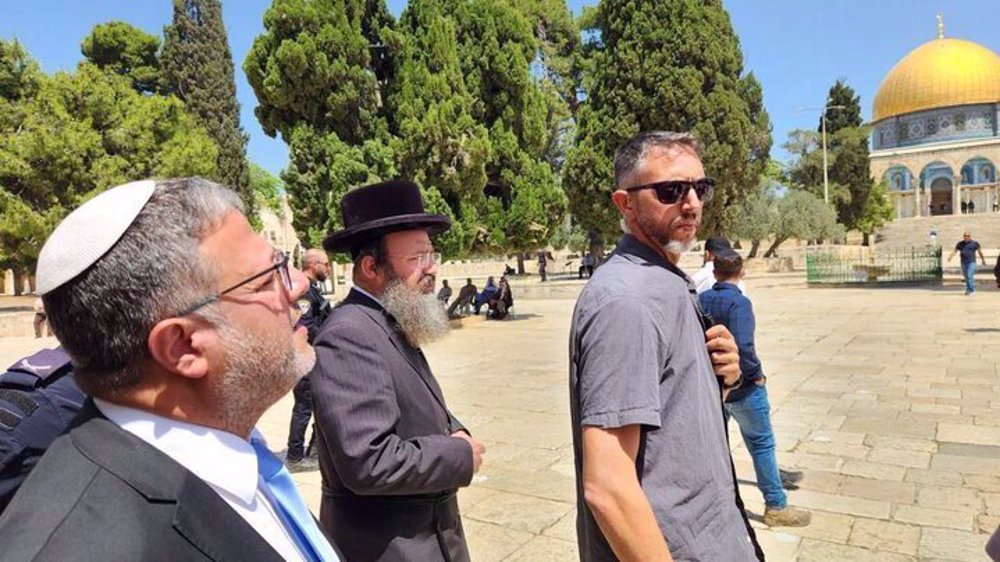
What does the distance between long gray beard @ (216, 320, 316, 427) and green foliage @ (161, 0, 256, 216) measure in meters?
34.6

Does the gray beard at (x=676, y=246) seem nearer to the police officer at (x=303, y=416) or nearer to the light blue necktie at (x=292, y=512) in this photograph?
the light blue necktie at (x=292, y=512)

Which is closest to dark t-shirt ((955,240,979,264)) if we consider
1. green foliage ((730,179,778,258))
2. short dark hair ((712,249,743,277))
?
short dark hair ((712,249,743,277))

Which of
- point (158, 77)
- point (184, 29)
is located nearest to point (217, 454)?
point (184, 29)

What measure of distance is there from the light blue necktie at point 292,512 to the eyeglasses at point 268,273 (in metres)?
0.29

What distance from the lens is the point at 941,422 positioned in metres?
6.06

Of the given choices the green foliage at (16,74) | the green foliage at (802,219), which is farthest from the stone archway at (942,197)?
the green foliage at (16,74)

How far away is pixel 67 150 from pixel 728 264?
1952cm

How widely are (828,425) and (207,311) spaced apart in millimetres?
6322

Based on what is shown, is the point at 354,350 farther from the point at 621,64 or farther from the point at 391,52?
the point at 621,64

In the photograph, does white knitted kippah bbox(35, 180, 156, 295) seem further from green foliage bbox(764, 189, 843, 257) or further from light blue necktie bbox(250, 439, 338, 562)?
green foliage bbox(764, 189, 843, 257)

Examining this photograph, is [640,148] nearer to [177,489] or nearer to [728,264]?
[177,489]

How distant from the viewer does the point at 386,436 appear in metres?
1.91

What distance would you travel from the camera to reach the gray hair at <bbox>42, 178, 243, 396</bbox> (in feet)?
3.45

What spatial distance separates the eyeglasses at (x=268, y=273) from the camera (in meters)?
1.14
